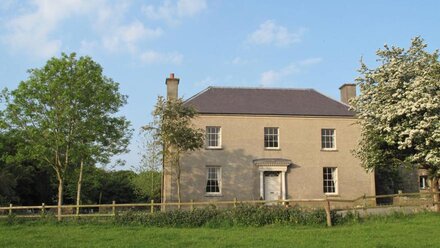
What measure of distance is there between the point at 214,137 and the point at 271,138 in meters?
3.88

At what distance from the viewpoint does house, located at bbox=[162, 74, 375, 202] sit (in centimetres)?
2938

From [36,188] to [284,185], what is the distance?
26.6 meters

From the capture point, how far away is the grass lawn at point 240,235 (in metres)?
13.9

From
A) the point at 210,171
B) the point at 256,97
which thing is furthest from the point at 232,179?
the point at 256,97

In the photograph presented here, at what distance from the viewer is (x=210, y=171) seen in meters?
29.7

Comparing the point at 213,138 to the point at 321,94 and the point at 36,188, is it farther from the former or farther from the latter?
the point at 36,188

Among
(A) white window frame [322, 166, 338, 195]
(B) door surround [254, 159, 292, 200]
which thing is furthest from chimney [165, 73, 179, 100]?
(A) white window frame [322, 166, 338, 195]

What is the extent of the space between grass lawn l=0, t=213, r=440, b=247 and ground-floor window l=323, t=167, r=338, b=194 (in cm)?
1138

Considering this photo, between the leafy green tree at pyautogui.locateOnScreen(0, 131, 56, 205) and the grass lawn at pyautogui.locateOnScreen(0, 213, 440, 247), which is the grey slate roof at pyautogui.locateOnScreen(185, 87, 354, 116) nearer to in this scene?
the grass lawn at pyautogui.locateOnScreen(0, 213, 440, 247)

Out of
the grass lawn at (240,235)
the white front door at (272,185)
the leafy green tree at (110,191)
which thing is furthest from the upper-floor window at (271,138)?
the leafy green tree at (110,191)

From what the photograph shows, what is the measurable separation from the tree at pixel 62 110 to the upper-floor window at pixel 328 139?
14.4 metres

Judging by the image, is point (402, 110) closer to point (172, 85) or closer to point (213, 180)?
point (213, 180)

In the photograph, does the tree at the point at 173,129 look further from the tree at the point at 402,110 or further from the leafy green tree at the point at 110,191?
the leafy green tree at the point at 110,191

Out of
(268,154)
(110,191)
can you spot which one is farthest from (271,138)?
(110,191)
